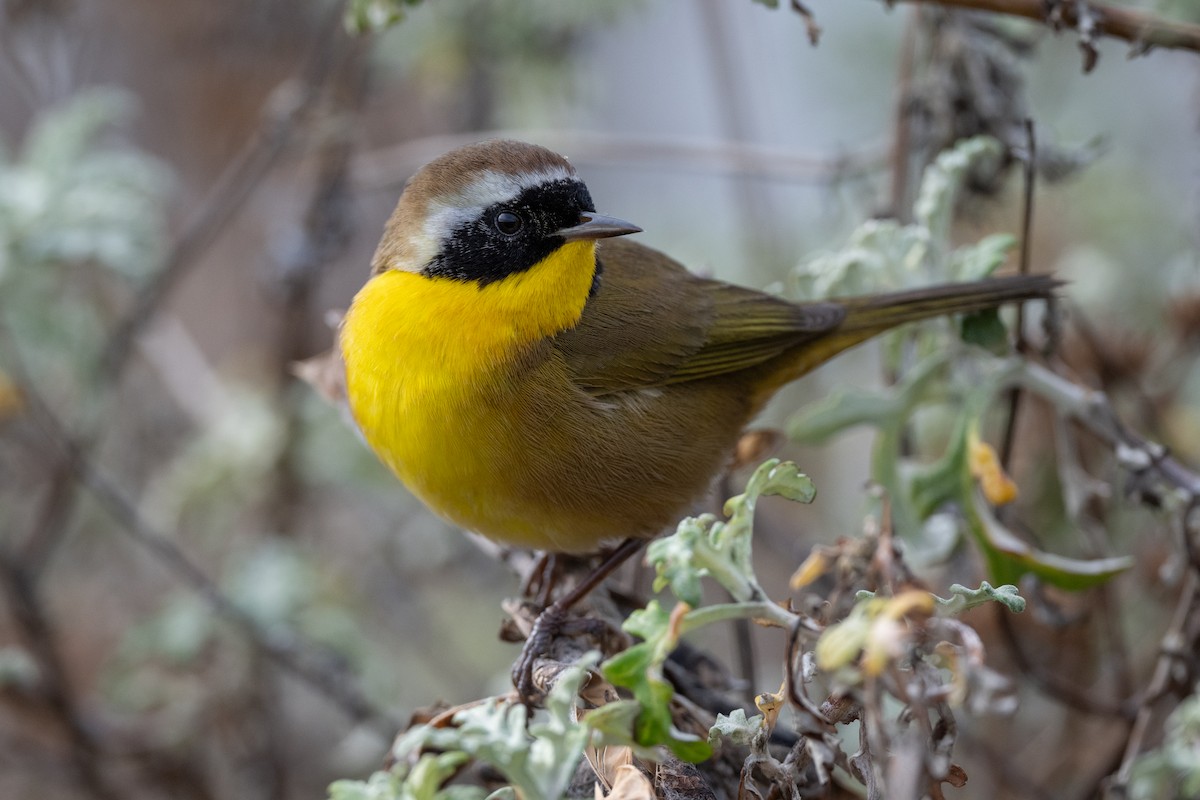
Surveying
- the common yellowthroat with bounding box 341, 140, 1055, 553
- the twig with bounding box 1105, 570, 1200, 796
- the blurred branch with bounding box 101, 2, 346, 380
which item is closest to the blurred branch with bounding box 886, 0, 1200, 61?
the common yellowthroat with bounding box 341, 140, 1055, 553

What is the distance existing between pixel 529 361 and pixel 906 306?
0.83 meters

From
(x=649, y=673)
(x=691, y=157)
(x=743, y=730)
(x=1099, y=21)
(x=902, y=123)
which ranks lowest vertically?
(x=743, y=730)

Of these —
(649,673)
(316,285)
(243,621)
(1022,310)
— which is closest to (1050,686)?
(1022,310)

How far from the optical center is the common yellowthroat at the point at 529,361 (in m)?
2.21

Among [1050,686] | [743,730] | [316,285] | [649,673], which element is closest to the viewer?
[649,673]

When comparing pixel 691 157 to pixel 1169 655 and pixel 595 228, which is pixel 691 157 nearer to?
pixel 595 228

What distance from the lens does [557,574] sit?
2.56 metres

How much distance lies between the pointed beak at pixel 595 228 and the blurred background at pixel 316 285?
20.6 inches

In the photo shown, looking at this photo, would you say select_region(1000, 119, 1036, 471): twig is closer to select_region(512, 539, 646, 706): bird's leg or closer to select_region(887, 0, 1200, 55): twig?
select_region(887, 0, 1200, 55): twig

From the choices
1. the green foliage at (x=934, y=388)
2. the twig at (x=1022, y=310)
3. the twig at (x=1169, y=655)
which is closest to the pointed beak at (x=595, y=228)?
the green foliage at (x=934, y=388)

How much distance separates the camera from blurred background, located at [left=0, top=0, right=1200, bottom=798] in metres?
3.04

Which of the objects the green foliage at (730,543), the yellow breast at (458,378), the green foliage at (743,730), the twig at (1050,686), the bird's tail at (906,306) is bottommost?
the twig at (1050,686)

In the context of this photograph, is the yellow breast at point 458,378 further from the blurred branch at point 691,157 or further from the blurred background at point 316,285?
the blurred branch at point 691,157

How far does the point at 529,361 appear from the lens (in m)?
2.28
